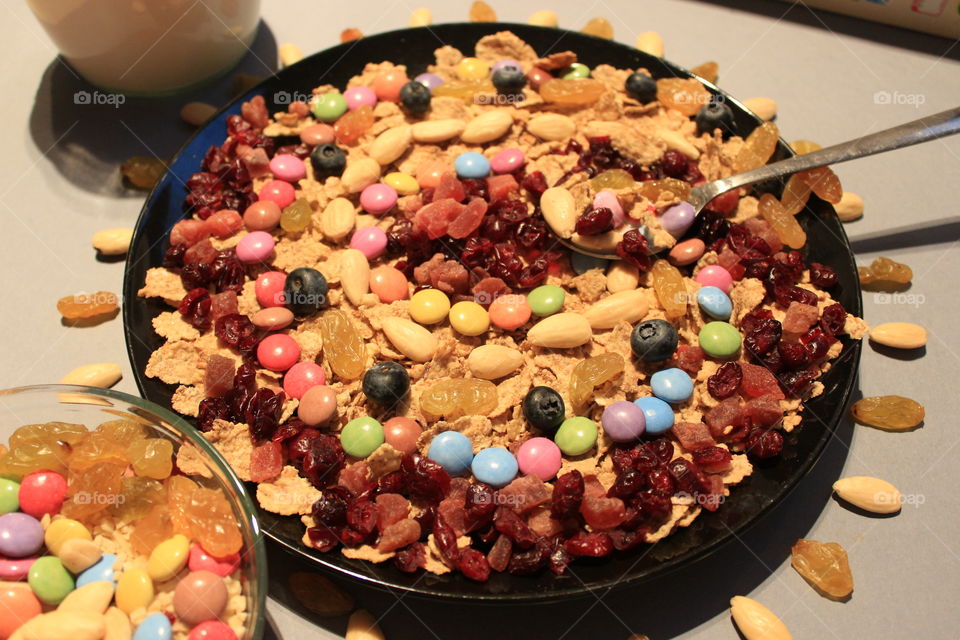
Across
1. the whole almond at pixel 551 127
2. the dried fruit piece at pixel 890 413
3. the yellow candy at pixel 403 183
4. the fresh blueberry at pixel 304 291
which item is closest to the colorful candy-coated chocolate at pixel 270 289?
the fresh blueberry at pixel 304 291

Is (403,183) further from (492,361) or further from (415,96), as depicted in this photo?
(492,361)

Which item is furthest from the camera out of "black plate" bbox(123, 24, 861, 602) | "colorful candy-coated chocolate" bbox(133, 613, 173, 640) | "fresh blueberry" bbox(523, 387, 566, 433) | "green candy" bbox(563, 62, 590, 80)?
"green candy" bbox(563, 62, 590, 80)

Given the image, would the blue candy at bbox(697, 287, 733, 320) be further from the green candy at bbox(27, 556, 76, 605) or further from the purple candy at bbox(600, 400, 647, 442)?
the green candy at bbox(27, 556, 76, 605)

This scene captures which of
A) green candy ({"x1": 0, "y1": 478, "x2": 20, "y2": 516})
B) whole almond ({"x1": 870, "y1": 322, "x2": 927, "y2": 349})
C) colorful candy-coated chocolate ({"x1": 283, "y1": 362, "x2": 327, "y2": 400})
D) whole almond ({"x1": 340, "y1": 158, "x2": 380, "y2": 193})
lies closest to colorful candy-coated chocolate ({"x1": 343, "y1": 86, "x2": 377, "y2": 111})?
whole almond ({"x1": 340, "y1": 158, "x2": 380, "y2": 193})

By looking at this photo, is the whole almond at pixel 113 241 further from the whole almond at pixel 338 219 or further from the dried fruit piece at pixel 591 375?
the dried fruit piece at pixel 591 375

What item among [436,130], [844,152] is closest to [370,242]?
[436,130]

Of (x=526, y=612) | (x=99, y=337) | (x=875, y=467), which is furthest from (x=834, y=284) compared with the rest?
(x=99, y=337)

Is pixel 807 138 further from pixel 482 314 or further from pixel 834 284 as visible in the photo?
pixel 482 314
